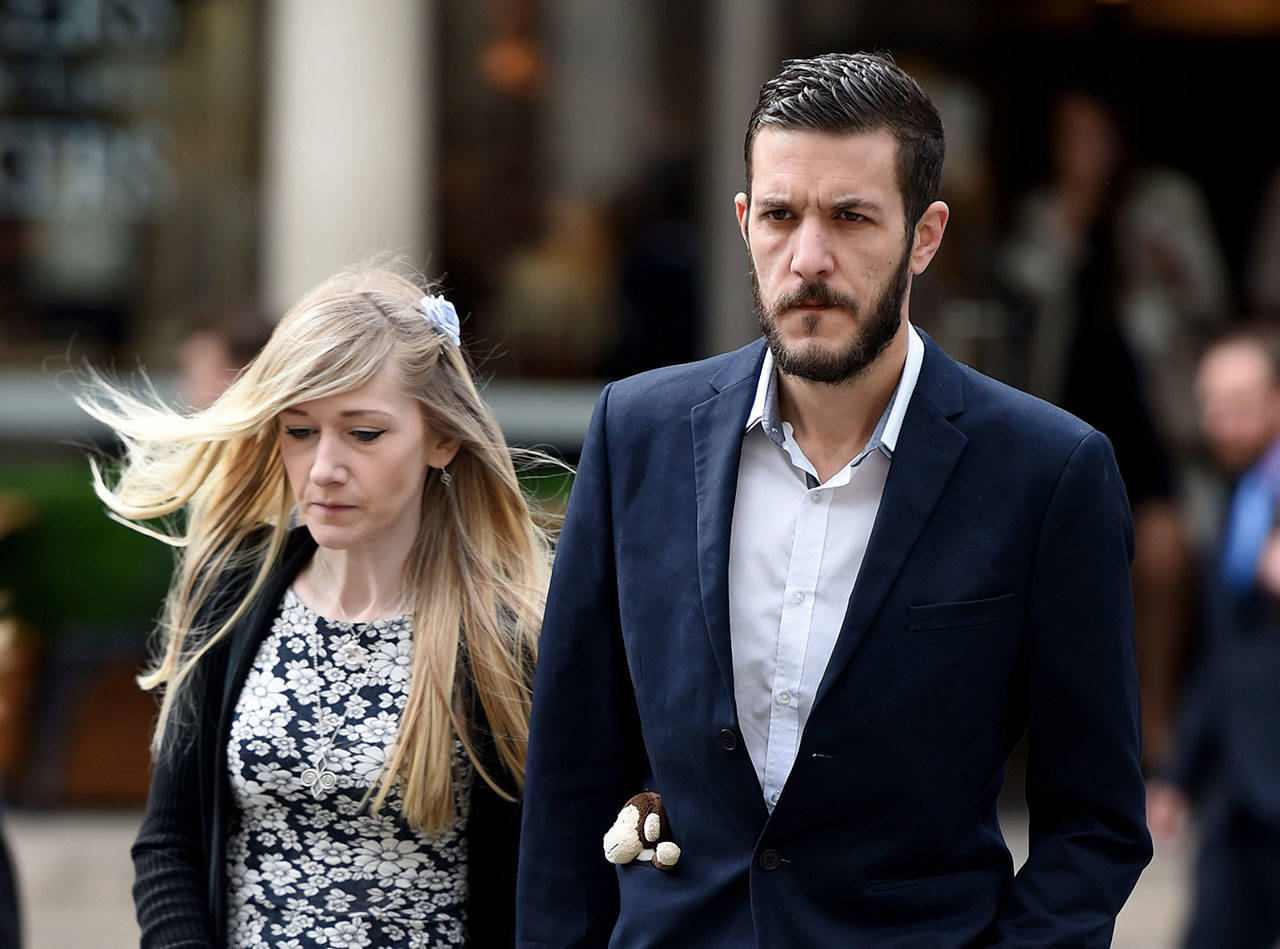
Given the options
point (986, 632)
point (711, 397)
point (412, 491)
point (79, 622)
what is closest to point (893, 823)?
point (986, 632)

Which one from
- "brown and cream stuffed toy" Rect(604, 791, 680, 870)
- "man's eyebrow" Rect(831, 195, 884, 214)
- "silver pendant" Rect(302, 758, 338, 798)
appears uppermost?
"man's eyebrow" Rect(831, 195, 884, 214)

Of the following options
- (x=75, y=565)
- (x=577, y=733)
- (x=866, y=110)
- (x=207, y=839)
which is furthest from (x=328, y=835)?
(x=75, y=565)

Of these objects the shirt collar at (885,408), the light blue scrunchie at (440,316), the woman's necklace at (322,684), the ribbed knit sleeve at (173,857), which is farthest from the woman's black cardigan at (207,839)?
the shirt collar at (885,408)

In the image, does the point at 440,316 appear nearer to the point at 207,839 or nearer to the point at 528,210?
the point at 207,839

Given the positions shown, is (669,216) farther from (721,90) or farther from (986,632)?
(986,632)

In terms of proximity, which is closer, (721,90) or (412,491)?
(412,491)

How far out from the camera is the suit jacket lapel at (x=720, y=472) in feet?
8.79

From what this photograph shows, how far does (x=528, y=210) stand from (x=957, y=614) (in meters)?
6.72

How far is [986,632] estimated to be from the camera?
2654 mm

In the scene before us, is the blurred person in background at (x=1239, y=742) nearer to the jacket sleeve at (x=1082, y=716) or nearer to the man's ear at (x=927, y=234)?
the jacket sleeve at (x=1082, y=716)

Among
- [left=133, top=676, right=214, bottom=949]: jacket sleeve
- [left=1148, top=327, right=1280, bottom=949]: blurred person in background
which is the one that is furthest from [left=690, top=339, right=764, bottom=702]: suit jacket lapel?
[left=1148, top=327, right=1280, bottom=949]: blurred person in background

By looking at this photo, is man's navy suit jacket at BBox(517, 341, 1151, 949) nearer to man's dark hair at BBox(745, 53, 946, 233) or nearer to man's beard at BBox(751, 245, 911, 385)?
man's beard at BBox(751, 245, 911, 385)

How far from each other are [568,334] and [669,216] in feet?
2.36

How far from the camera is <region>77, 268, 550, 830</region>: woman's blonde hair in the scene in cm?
311
